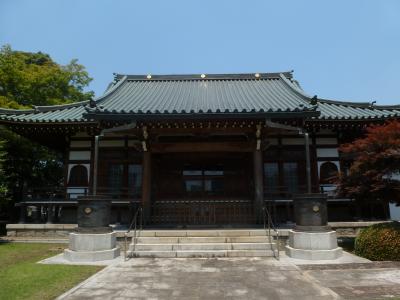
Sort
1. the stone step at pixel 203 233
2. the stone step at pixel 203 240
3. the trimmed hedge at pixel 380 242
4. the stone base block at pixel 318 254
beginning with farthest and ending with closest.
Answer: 1. the stone step at pixel 203 233
2. the stone step at pixel 203 240
3. the stone base block at pixel 318 254
4. the trimmed hedge at pixel 380 242

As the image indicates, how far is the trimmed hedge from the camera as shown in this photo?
341 inches

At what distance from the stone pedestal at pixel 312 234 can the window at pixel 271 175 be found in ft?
14.7

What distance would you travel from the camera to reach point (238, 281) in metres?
6.92

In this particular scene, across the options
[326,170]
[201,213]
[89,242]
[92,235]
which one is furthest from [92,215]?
[326,170]

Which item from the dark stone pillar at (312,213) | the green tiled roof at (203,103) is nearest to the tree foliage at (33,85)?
the green tiled roof at (203,103)

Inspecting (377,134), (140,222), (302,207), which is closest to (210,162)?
(140,222)

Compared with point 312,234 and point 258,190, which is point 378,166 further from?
point 258,190

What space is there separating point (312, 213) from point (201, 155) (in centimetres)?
614

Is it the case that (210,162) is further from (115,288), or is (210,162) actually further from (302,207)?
(115,288)

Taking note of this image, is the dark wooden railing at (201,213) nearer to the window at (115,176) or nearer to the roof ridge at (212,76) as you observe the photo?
the window at (115,176)

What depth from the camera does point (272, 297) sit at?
5809mm

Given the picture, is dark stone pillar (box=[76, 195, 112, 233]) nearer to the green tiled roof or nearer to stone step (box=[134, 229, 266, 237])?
stone step (box=[134, 229, 266, 237])

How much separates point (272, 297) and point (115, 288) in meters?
3.02

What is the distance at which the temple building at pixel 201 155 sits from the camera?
1234 centimetres
